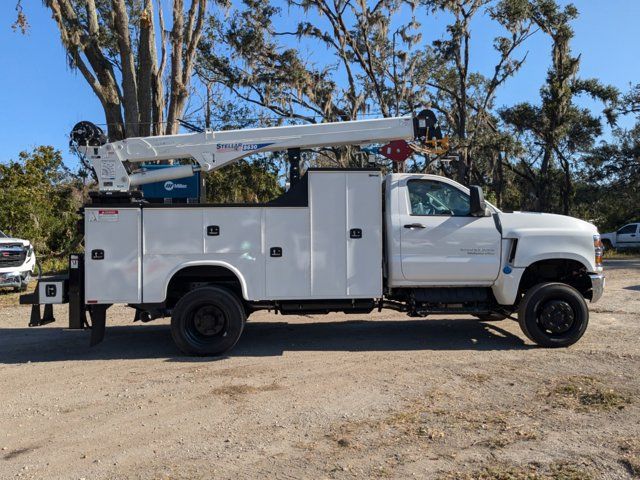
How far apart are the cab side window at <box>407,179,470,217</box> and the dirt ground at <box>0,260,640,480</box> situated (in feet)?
6.36

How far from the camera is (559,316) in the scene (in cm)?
747

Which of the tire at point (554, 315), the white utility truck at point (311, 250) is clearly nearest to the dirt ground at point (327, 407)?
the tire at point (554, 315)

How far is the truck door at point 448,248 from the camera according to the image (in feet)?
24.5

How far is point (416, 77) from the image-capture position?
2875 cm

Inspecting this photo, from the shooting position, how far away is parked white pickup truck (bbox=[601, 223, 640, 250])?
29.2 m

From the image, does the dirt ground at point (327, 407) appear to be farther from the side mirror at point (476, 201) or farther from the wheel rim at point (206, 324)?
the side mirror at point (476, 201)

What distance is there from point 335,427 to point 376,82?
77.3 ft

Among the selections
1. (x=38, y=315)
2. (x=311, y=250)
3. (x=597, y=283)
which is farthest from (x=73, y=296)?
(x=597, y=283)

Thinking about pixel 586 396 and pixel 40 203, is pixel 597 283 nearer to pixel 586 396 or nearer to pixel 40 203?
pixel 586 396

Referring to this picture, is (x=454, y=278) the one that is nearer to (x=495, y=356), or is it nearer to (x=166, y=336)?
(x=495, y=356)

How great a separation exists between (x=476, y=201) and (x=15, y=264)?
1164 cm

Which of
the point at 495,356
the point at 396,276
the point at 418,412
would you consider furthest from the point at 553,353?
the point at 418,412

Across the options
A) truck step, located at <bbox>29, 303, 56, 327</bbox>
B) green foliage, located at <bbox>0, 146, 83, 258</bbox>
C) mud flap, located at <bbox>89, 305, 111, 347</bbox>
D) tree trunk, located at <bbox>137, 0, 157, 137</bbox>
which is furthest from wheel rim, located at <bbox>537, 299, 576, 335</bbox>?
green foliage, located at <bbox>0, 146, 83, 258</bbox>

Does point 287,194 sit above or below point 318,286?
above
